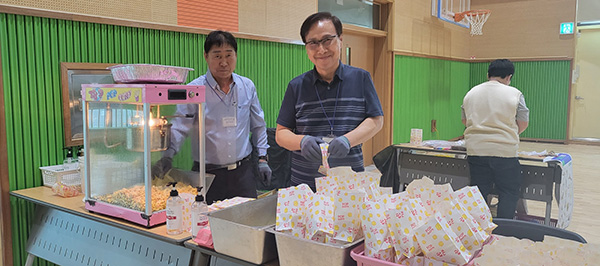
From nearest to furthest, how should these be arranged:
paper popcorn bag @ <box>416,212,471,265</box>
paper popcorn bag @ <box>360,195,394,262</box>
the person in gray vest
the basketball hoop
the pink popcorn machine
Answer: paper popcorn bag @ <box>416,212,471,265</box> → paper popcorn bag @ <box>360,195,394,262</box> → the pink popcorn machine → the person in gray vest → the basketball hoop

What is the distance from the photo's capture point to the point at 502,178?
12.3ft

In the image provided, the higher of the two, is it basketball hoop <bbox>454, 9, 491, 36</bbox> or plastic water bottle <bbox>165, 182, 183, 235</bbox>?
basketball hoop <bbox>454, 9, 491, 36</bbox>

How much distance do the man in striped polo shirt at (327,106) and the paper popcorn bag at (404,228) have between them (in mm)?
916

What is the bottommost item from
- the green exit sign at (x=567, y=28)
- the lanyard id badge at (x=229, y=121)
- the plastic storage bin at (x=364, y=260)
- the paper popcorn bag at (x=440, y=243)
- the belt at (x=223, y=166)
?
the plastic storage bin at (x=364, y=260)

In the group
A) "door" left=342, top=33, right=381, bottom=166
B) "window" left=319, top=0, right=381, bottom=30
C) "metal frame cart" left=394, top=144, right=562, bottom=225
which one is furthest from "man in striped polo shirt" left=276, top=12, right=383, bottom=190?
"door" left=342, top=33, right=381, bottom=166

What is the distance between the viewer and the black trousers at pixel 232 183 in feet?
9.49

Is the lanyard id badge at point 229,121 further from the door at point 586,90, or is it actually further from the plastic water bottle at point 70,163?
the door at point 586,90

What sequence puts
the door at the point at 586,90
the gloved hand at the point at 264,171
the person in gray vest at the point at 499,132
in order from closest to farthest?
1. the gloved hand at the point at 264,171
2. the person in gray vest at the point at 499,132
3. the door at the point at 586,90

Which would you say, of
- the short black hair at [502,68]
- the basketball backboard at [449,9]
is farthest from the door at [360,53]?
the short black hair at [502,68]

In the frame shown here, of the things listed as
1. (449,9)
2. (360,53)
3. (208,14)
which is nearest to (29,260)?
(208,14)

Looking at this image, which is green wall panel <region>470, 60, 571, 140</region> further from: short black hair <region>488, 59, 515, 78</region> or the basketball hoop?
short black hair <region>488, 59, 515, 78</region>

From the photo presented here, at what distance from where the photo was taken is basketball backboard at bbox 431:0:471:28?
28.2 ft

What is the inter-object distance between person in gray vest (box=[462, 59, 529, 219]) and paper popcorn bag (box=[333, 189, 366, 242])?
265 cm

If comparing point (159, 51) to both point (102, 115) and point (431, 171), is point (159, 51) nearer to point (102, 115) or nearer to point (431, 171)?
point (102, 115)
